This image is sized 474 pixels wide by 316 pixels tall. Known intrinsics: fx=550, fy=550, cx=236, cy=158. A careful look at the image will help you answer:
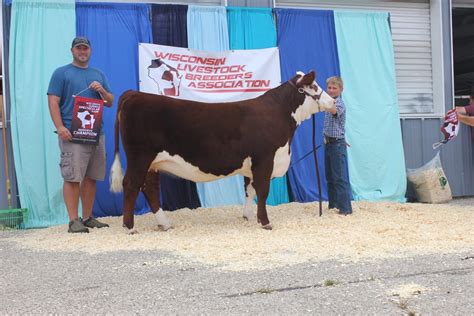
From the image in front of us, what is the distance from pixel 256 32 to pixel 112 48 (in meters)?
1.94

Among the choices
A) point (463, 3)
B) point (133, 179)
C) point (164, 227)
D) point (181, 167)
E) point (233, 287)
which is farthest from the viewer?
point (463, 3)

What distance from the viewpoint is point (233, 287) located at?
11.5 ft

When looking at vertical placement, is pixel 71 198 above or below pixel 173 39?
below

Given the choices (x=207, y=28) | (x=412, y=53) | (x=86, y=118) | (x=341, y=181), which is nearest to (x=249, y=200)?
(x=341, y=181)

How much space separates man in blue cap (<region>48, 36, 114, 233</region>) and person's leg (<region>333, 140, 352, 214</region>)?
8.77ft

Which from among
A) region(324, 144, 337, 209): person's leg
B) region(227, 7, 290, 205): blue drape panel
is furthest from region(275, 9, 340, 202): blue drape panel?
region(324, 144, 337, 209): person's leg

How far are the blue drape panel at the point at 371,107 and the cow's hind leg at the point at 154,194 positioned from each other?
3141mm

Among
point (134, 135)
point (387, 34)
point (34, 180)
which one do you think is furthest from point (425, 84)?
point (34, 180)

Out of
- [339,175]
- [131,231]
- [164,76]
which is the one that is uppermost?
[164,76]

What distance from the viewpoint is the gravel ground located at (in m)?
3.14

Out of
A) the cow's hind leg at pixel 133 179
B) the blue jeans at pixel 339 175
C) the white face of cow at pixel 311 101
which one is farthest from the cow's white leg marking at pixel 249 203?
the cow's hind leg at pixel 133 179

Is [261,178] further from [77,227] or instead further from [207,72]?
[207,72]

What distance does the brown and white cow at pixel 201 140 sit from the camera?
540 cm

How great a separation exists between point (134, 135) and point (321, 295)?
2.75 m
